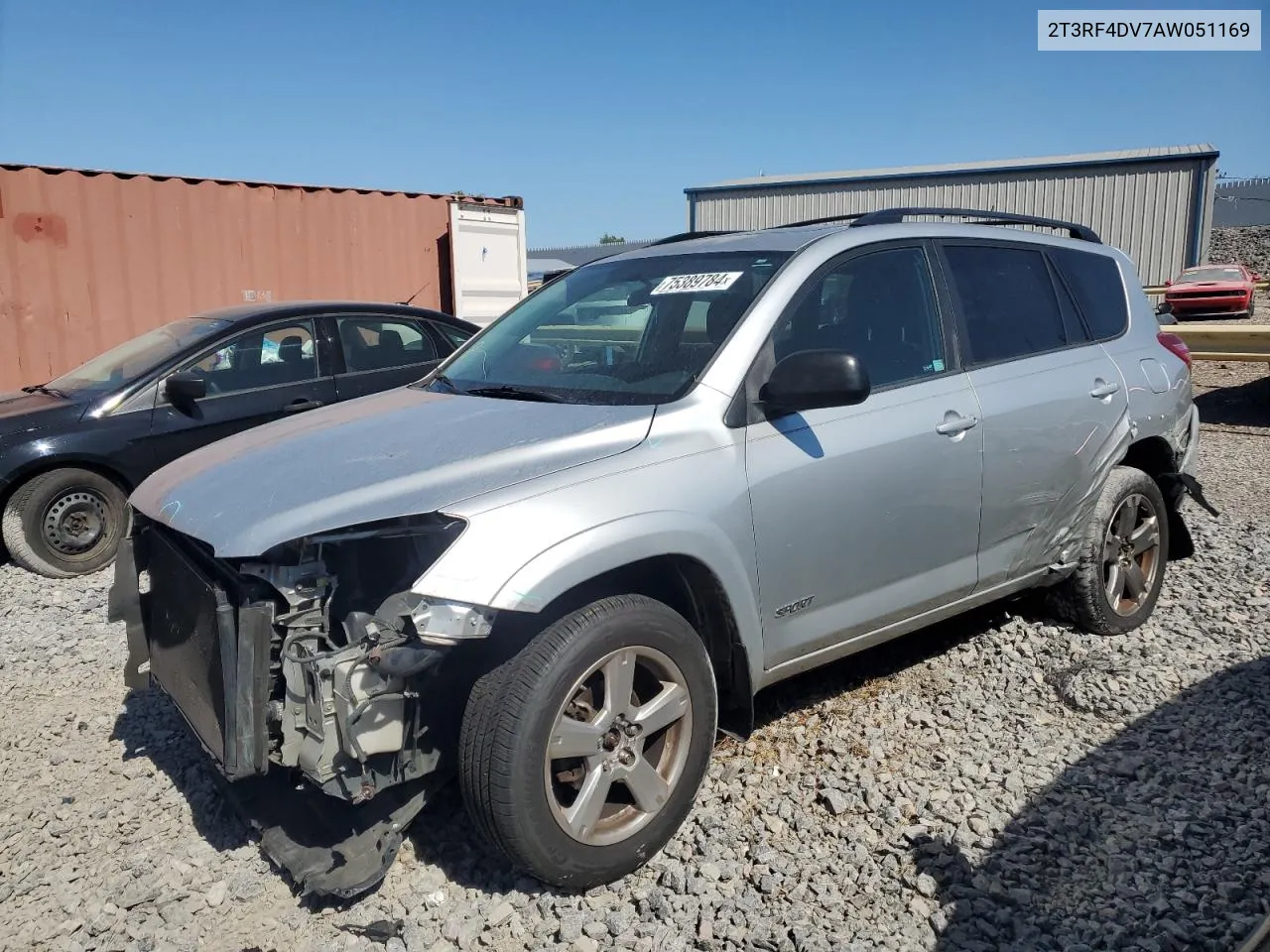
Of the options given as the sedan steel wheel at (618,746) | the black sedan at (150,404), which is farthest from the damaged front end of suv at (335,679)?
the black sedan at (150,404)

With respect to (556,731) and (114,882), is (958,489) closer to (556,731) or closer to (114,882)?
(556,731)

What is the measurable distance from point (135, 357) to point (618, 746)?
5291mm

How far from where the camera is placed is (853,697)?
154 inches

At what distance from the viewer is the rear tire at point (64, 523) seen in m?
5.89

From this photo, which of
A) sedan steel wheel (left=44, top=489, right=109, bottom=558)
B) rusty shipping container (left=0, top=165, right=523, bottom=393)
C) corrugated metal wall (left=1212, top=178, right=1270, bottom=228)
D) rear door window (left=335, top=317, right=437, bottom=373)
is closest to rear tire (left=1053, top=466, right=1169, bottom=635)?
rear door window (left=335, top=317, right=437, bottom=373)

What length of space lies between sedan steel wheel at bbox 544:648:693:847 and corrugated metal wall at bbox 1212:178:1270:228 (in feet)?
151

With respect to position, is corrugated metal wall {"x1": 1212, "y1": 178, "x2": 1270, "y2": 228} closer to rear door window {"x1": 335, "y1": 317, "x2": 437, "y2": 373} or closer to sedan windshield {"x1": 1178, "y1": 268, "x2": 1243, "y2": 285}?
sedan windshield {"x1": 1178, "y1": 268, "x2": 1243, "y2": 285}

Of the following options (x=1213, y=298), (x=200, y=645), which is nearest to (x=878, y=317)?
(x=200, y=645)

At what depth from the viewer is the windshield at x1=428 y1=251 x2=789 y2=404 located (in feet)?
10.4

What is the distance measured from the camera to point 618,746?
8.96 ft

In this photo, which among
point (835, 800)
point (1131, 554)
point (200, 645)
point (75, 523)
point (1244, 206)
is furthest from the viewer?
point (1244, 206)

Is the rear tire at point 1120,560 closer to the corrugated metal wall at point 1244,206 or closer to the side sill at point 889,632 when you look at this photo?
the side sill at point 889,632

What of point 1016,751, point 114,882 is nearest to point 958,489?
→ point 1016,751

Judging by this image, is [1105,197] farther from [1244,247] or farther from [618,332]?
[618,332]
